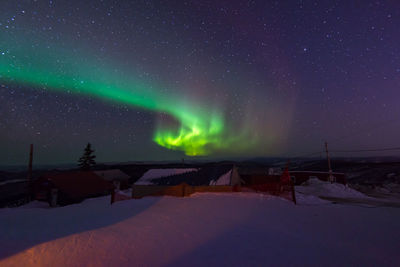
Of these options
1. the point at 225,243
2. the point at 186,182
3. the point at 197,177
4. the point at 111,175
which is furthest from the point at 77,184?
the point at 225,243

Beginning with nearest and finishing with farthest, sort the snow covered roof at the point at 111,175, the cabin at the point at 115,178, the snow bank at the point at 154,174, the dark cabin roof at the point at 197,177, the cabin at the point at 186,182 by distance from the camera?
the cabin at the point at 186,182, the dark cabin roof at the point at 197,177, the snow bank at the point at 154,174, the cabin at the point at 115,178, the snow covered roof at the point at 111,175

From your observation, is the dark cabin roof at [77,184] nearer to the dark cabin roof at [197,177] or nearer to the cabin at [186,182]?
the cabin at [186,182]

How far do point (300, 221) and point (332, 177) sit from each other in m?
32.8

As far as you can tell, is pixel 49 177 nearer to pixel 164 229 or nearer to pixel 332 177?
pixel 164 229

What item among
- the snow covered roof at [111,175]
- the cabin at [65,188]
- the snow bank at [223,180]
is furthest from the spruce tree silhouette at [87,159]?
the snow bank at [223,180]

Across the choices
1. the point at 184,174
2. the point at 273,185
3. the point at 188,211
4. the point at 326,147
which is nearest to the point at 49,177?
the point at 184,174

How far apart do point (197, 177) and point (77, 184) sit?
18756 mm

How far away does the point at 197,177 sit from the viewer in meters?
24.0

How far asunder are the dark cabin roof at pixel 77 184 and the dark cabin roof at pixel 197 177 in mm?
11532

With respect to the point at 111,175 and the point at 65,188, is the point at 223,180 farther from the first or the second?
the point at 111,175

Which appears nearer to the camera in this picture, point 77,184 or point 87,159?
point 77,184

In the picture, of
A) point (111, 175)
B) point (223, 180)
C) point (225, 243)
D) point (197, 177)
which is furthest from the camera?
point (111, 175)

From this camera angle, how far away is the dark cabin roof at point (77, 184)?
26.7 meters

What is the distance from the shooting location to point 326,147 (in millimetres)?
34812
